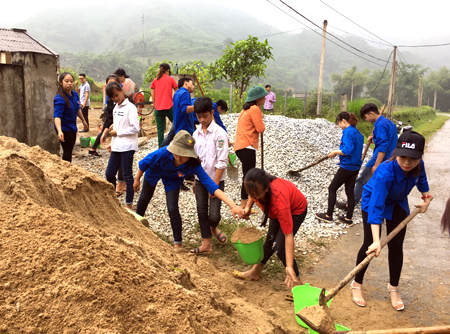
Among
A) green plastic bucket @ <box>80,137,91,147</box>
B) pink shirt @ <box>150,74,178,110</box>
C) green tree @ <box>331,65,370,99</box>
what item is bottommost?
green plastic bucket @ <box>80,137,91,147</box>

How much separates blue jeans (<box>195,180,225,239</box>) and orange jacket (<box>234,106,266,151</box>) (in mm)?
1061

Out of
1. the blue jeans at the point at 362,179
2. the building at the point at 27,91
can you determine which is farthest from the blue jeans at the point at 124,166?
the blue jeans at the point at 362,179

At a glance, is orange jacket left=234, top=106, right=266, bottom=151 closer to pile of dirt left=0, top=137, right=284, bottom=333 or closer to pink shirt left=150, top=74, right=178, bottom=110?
pink shirt left=150, top=74, right=178, bottom=110

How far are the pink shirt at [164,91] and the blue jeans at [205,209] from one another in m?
2.80

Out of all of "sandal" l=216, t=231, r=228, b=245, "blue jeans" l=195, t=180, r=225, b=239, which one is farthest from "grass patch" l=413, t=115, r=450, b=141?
"blue jeans" l=195, t=180, r=225, b=239

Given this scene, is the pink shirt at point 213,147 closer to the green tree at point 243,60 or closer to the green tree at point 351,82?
the green tree at point 243,60

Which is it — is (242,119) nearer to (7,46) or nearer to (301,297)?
(301,297)

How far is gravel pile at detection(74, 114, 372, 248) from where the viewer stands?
5113 mm

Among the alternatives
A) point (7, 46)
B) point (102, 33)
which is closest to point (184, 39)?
point (102, 33)

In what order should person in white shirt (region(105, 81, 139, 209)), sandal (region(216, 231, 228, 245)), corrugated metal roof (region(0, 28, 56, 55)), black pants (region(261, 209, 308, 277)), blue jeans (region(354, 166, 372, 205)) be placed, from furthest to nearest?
corrugated metal roof (region(0, 28, 56, 55)) → blue jeans (region(354, 166, 372, 205)) → person in white shirt (region(105, 81, 139, 209)) → sandal (region(216, 231, 228, 245)) → black pants (region(261, 209, 308, 277))

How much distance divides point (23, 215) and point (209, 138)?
2.40m

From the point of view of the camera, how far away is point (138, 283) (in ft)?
6.13

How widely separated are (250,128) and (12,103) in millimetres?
4006

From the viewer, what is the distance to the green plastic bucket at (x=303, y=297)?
2799 mm
